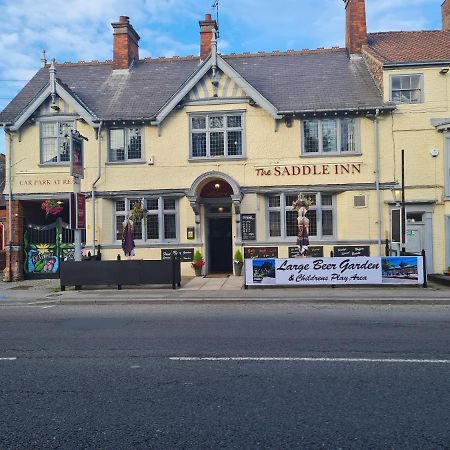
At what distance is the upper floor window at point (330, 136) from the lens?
18938 millimetres

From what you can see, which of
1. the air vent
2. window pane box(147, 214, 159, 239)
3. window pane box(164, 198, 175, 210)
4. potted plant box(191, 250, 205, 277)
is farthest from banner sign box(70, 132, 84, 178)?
the air vent

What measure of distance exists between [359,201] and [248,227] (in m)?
4.44

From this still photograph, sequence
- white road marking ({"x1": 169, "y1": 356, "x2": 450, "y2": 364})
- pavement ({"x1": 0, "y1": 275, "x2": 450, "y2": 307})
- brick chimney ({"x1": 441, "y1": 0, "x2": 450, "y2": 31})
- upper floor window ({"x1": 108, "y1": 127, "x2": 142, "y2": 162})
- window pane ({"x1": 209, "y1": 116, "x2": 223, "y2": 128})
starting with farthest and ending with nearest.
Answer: brick chimney ({"x1": 441, "y1": 0, "x2": 450, "y2": 31})
upper floor window ({"x1": 108, "y1": 127, "x2": 142, "y2": 162})
window pane ({"x1": 209, "y1": 116, "x2": 223, "y2": 128})
pavement ({"x1": 0, "y1": 275, "x2": 450, "y2": 307})
white road marking ({"x1": 169, "y1": 356, "x2": 450, "y2": 364})

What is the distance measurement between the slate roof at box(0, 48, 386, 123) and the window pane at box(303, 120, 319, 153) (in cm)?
74

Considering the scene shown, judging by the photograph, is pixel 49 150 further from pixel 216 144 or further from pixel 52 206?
pixel 216 144

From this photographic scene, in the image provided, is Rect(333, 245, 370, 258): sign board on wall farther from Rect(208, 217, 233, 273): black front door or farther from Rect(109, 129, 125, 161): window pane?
Rect(109, 129, 125, 161): window pane

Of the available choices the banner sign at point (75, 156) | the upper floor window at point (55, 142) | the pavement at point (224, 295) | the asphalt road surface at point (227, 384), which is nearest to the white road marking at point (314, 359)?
the asphalt road surface at point (227, 384)

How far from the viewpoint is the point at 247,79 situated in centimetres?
2062

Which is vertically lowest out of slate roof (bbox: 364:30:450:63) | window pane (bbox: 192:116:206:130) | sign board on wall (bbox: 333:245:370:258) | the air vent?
sign board on wall (bbox: 333:245:370:258)

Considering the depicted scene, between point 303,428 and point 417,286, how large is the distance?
11.8m

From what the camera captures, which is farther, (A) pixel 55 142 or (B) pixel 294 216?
(A) pixel 55 142

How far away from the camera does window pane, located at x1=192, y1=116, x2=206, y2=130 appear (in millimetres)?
19531

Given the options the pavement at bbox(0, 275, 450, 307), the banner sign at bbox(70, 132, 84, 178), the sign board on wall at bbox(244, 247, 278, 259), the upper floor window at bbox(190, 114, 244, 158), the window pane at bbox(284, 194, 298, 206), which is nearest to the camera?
the pavement at bbox(0, 275, 450, 307)

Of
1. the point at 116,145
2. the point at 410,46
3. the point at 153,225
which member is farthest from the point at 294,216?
the point at 410,46
